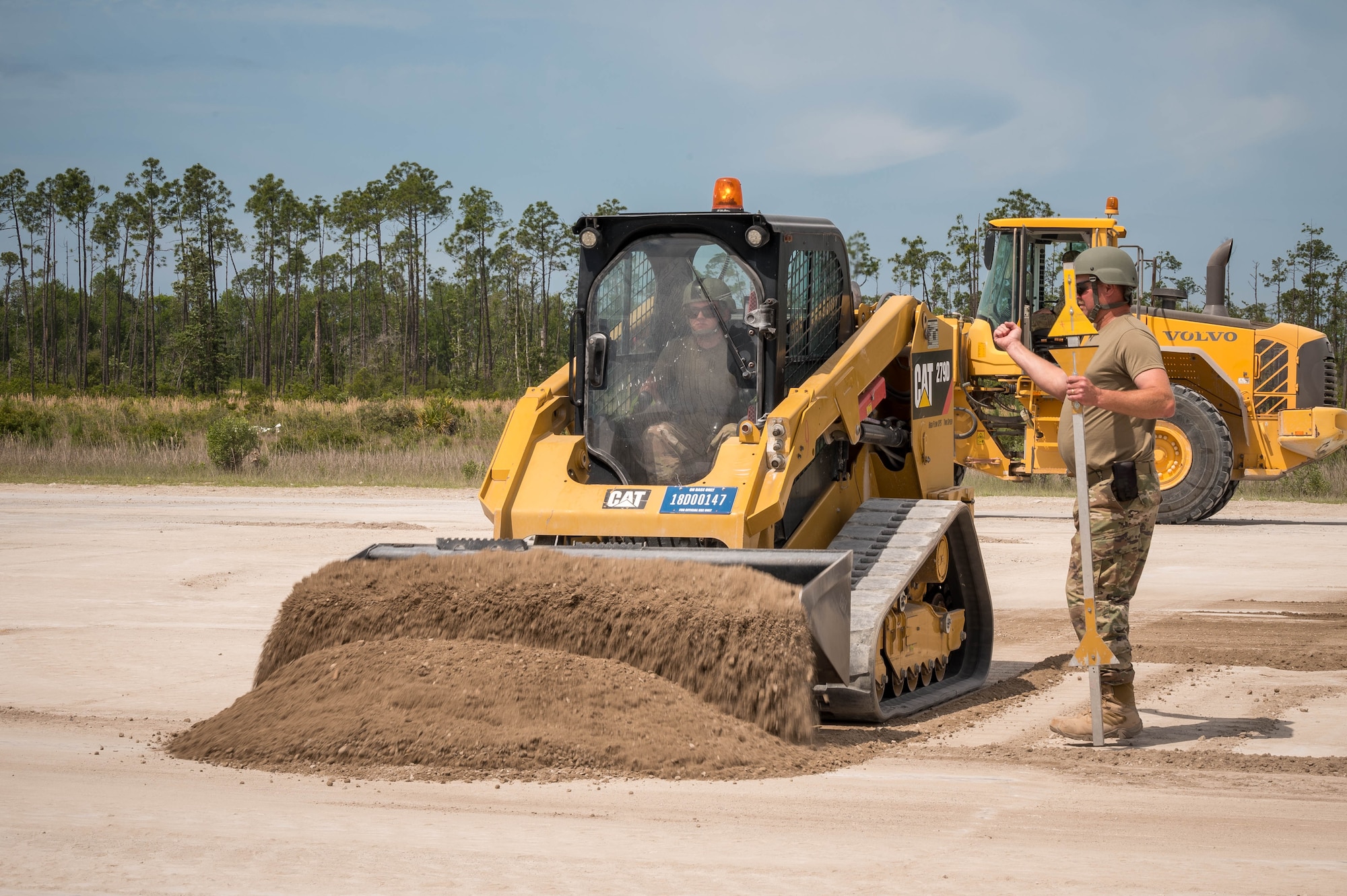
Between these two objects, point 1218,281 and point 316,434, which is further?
point 316,434

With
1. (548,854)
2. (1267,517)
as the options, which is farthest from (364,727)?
(1267,517)

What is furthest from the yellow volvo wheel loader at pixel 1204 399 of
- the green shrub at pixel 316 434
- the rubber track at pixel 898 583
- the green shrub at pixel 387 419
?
the green shrub at pixel 387 419

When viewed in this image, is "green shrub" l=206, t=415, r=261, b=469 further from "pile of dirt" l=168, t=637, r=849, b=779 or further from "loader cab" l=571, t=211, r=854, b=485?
"pile of dirt" l=168, t=637, r=849, b=779

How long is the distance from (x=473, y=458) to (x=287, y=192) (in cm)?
5133

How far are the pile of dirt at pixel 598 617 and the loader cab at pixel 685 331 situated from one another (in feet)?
4.47

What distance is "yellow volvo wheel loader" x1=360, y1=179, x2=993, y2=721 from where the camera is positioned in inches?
252

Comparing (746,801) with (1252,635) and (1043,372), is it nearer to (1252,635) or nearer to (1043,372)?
(1043,372)

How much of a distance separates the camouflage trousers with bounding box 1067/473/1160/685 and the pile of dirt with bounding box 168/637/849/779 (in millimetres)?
1460

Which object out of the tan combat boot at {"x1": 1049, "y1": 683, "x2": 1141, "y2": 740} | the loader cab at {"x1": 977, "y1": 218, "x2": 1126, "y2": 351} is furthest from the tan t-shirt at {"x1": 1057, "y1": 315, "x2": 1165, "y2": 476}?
the loader cab at {"x1": 977, "y1": 218, "x2": 1126, "y2": 351}

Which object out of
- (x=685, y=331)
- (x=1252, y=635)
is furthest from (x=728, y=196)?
(x=1252, y=635)

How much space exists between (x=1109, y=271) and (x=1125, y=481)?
99cm

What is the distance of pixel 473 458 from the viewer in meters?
26.7

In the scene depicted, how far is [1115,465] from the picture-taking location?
5.78 metres

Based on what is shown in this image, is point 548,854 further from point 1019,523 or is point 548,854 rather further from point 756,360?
point 1019,523
